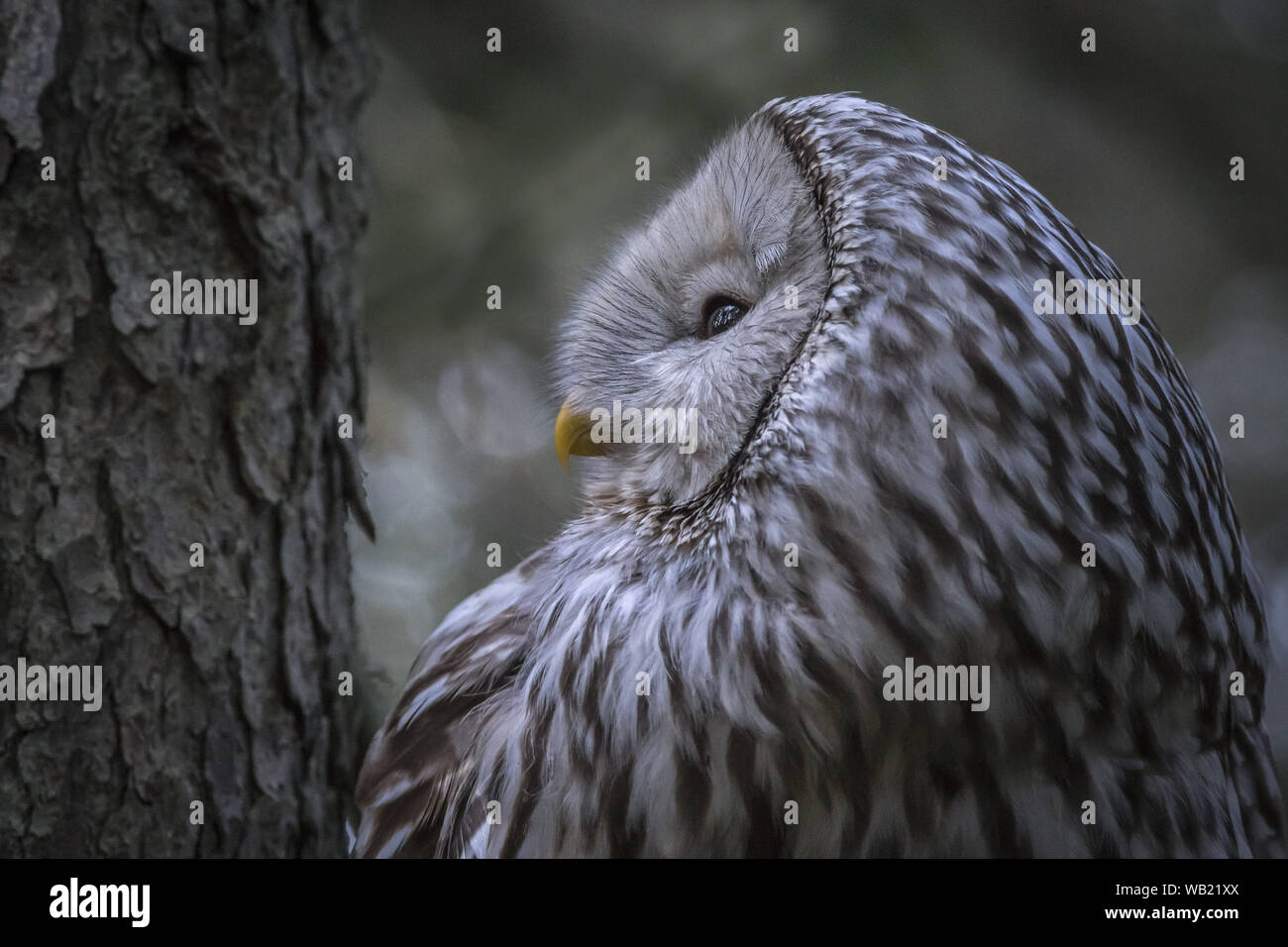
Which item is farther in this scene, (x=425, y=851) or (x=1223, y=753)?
(x=425, y=851)

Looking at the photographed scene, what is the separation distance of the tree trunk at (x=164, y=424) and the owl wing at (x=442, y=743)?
9 centimetres

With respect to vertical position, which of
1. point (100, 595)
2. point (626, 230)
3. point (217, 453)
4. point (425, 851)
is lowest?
point (425, 851)

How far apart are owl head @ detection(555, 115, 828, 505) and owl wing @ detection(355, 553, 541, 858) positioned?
0.27 metres

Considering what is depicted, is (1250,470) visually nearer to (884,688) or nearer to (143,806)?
(884,688)

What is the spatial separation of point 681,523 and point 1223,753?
2.50ft

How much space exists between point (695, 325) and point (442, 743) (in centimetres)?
72

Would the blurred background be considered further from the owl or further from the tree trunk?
the owl

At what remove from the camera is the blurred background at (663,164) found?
2355mm

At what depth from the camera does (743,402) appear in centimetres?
130

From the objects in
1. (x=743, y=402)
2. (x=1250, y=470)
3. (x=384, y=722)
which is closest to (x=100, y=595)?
(x=384, y=722)

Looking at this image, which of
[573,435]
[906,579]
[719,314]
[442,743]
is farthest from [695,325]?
[442,743]

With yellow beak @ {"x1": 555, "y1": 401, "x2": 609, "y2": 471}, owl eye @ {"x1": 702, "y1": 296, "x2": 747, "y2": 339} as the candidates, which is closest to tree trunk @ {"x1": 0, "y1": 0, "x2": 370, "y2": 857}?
yellow beak @ {"x1": 555, "y1": 401, "x2": 609, "y2": 471}

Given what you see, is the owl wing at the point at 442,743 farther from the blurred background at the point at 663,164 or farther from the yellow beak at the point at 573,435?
the blurred background at the point at 663,164

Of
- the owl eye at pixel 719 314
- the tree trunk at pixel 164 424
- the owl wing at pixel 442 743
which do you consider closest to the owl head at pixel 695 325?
the owl eye at pixel 719 314
